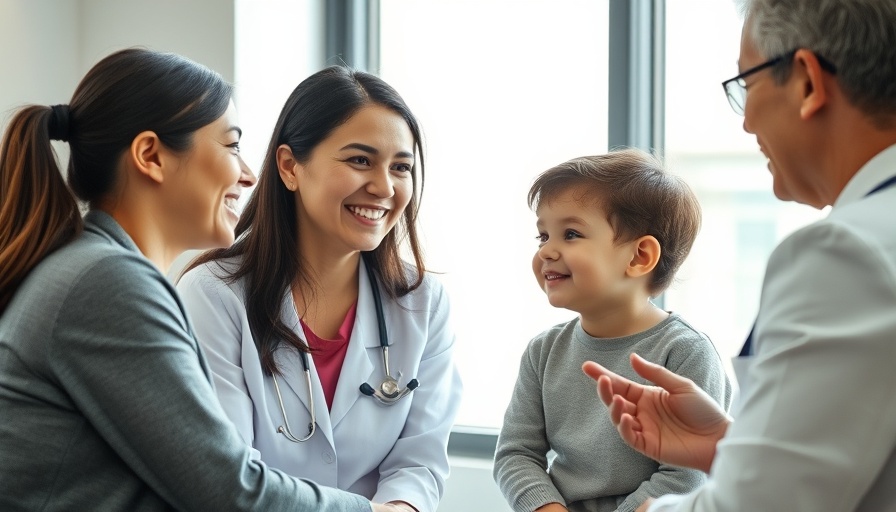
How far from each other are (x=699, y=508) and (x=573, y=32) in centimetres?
209

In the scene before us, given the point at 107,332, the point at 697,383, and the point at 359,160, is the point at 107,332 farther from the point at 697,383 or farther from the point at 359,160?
the point at 697,383

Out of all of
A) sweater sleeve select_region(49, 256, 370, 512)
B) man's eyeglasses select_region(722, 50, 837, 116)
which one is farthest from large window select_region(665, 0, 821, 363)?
sweater sleeve select_region(49, 256, 370, 512)

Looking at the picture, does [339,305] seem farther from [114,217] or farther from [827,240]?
[827,240]

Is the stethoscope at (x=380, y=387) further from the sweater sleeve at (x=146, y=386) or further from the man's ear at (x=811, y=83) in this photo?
the man's ear at (x=811, y=83)

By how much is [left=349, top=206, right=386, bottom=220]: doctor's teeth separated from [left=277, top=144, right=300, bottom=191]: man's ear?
16cm

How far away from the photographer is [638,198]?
6.70 feet

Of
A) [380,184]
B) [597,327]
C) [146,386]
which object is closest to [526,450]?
[597,327]

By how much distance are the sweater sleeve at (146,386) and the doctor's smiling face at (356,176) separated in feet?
2.34

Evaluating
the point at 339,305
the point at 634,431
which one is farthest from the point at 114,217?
the point at 634,431

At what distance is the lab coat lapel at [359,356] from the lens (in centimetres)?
215

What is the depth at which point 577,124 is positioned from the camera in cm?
290

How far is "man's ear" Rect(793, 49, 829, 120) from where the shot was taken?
3.68ft

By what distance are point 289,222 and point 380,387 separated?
46 centimetres

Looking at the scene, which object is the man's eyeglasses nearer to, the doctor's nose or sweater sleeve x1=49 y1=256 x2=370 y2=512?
sweater sleeve x1=49 y1=256 x2=370 y2=512
